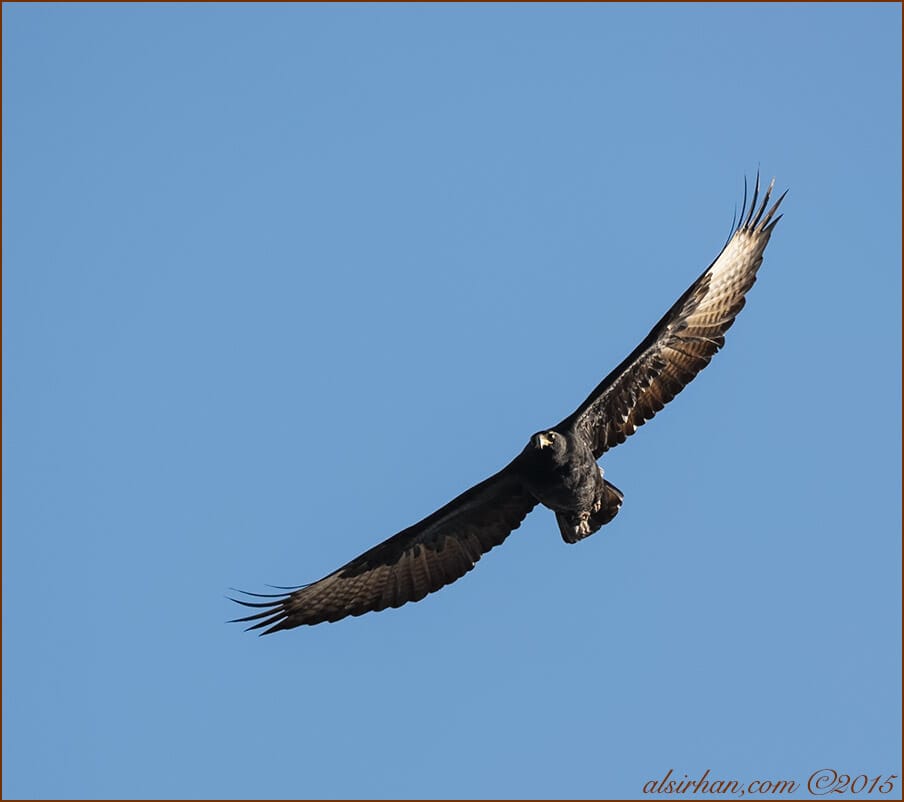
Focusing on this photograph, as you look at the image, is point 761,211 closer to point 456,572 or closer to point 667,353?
point 667,353

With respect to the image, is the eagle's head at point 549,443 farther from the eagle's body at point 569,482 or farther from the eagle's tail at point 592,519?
the eagle's tail at point 592,519

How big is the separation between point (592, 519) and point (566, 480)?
0.62 meters

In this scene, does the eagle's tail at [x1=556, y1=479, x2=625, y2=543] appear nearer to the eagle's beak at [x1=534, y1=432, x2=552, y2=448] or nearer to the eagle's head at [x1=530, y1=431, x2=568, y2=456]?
the eagle's head at [x1=530, y1=431, x2=568, y2=456]

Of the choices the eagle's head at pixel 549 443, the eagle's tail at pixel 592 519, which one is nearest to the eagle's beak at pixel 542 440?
the eagle's head at pixel 549 443

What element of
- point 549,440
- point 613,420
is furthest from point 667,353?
point 549,440

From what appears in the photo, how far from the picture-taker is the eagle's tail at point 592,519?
38.1 ft

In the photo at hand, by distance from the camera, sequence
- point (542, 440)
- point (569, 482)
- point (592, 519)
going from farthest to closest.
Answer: point (592, 519)
point (569, 482)
point (542, 440)

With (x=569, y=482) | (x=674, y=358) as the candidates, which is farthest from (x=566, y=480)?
(x=674, y=358)

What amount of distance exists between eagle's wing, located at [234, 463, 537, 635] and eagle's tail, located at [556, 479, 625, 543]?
2.20ft

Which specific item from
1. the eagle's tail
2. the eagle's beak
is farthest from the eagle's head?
the eagle's tail

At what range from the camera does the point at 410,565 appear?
1248 cm

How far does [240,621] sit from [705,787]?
4272 mm

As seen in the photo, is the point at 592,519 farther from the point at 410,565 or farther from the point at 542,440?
the point at 410,565

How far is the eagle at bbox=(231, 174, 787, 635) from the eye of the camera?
450 inches
